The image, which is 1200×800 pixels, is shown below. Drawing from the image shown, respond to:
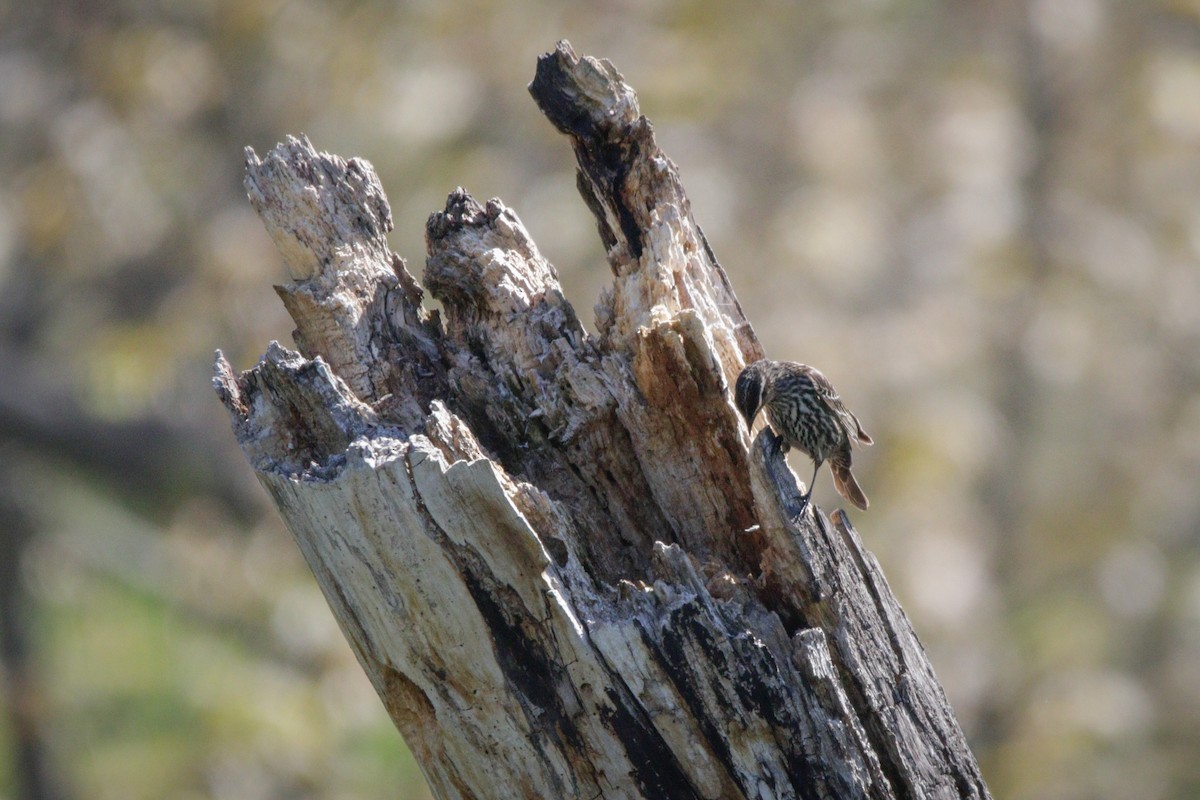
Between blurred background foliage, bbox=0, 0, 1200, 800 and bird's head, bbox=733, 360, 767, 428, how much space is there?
→ 511cm

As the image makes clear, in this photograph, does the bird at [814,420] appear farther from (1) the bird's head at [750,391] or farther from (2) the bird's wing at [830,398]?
(1) the bird's head at [750,391]

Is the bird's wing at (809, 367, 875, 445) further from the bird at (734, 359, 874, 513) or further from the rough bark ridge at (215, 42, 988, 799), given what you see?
the rough bark ridge at (215, 42, 988, 799)

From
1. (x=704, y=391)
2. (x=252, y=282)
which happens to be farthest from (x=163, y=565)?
(x=704, y=391)

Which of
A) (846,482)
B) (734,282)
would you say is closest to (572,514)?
(846,482)

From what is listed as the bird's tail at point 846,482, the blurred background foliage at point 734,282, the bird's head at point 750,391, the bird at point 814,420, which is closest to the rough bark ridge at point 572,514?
the bird's head at point 750,391

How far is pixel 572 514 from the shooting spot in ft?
9.13

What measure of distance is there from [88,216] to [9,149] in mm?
1413

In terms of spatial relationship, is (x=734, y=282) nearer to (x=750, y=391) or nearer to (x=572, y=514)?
(x=750, y=391)

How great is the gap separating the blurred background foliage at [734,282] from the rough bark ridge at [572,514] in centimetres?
473

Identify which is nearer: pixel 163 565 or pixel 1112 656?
pixel 163 565

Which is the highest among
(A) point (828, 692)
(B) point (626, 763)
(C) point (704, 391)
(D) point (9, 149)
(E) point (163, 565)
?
(D) point (9, 149)

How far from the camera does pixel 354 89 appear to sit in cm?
792

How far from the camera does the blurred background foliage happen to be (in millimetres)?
7875

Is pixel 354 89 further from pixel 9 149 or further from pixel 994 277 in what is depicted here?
pixel 994 277
